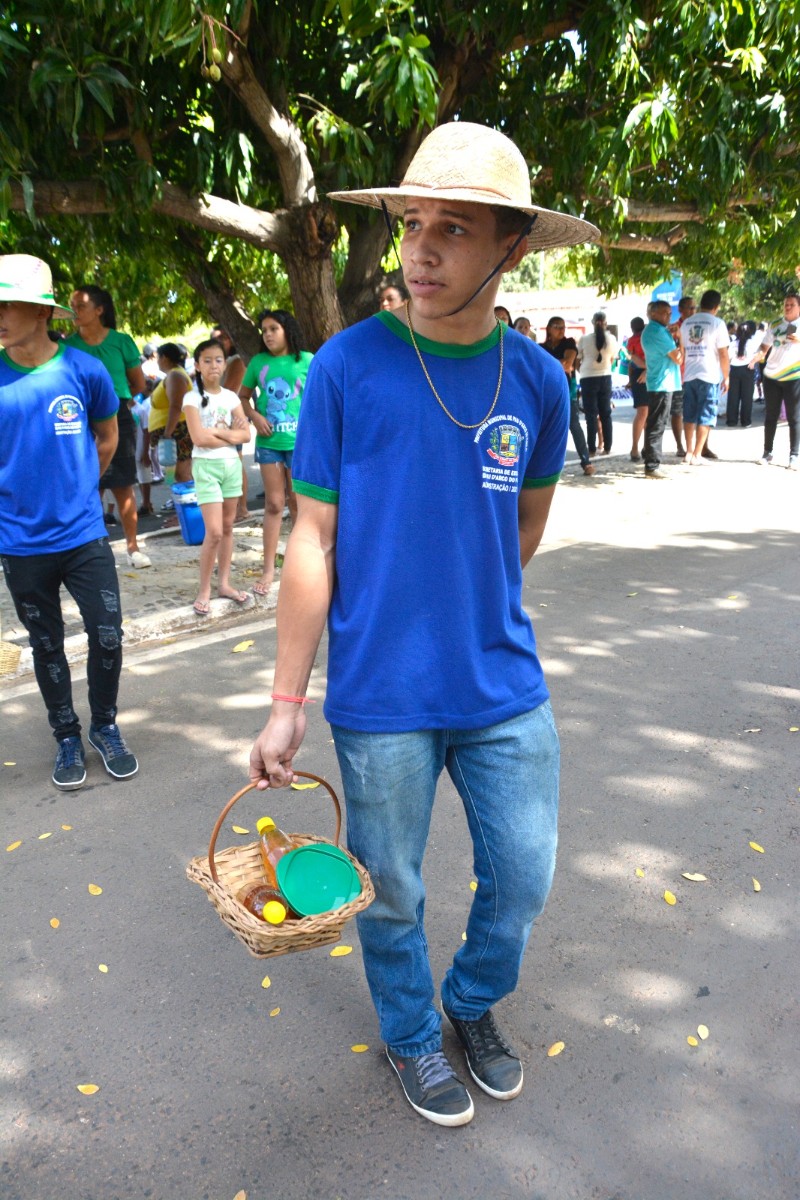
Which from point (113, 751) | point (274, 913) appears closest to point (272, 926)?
point (274, 913)

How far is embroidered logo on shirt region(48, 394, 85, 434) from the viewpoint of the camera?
4.20 metres

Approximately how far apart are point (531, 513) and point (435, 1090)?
1405 millimetres

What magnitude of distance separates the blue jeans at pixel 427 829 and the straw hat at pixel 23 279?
255cm

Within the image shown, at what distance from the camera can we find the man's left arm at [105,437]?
14.6 ft

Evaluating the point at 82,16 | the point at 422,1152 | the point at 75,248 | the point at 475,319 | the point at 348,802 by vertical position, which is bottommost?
the point at 422,1152

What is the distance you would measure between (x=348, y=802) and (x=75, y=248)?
835 centimetres

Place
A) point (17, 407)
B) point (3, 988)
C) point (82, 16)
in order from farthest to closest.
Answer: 1. point (82, 16)
2. point (17, 407)
3. point (3, 988)

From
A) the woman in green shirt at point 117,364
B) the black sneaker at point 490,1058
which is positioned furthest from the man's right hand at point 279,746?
the woman in green shirt at point 117,364

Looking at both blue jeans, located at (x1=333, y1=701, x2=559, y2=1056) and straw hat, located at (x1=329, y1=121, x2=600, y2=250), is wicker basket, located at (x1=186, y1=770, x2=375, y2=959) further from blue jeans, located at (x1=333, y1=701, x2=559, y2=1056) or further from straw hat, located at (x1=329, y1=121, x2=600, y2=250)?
straw hat, located at (x1=329, y1=121, x2=600, y2=250)

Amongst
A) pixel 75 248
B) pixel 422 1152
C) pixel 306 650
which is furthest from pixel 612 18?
pixel 422 1152

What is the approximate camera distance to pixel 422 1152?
2.40 m

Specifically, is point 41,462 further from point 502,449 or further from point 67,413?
point 502,449

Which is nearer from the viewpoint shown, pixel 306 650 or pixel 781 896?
pixel 306 650

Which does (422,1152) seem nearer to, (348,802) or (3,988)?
(348,802)
